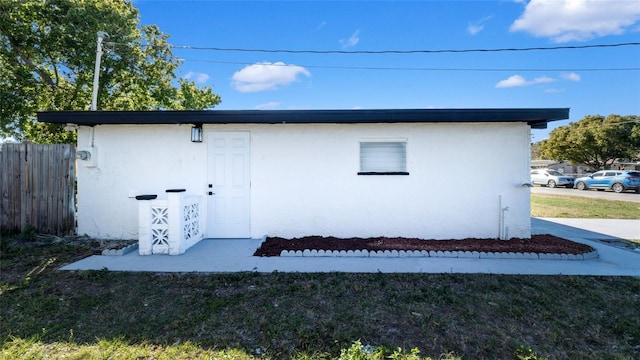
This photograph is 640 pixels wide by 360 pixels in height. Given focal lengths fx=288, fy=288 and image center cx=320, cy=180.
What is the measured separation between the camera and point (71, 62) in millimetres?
12016

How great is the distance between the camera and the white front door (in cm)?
581

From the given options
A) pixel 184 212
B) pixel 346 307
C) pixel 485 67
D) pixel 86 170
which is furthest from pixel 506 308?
pixel 485 67

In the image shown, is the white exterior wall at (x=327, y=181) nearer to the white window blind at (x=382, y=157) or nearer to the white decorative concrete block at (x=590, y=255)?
the white window blind at (x=382, y=157)

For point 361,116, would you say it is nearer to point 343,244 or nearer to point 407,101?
point 343,244

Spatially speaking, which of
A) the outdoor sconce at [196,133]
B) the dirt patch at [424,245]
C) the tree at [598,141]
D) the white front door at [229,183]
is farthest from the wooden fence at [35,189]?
the tree at [598,141]

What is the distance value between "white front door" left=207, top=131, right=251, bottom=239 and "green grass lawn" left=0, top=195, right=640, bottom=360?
79.0 inches

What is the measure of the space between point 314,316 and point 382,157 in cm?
372

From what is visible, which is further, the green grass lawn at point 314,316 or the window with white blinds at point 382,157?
the window with white blinds at point 382,157

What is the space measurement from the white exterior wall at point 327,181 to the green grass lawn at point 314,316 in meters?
1.92

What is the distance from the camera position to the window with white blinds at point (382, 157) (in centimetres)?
581

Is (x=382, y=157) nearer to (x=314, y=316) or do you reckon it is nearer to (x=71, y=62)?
(x=314, y=316)

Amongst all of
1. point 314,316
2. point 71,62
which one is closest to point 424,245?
point 314,316

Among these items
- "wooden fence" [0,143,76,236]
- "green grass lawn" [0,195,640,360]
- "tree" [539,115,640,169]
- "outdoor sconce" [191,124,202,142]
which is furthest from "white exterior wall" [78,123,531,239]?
"tree" [539,115,640,169]

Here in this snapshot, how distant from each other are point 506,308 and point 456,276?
2.76 ft
